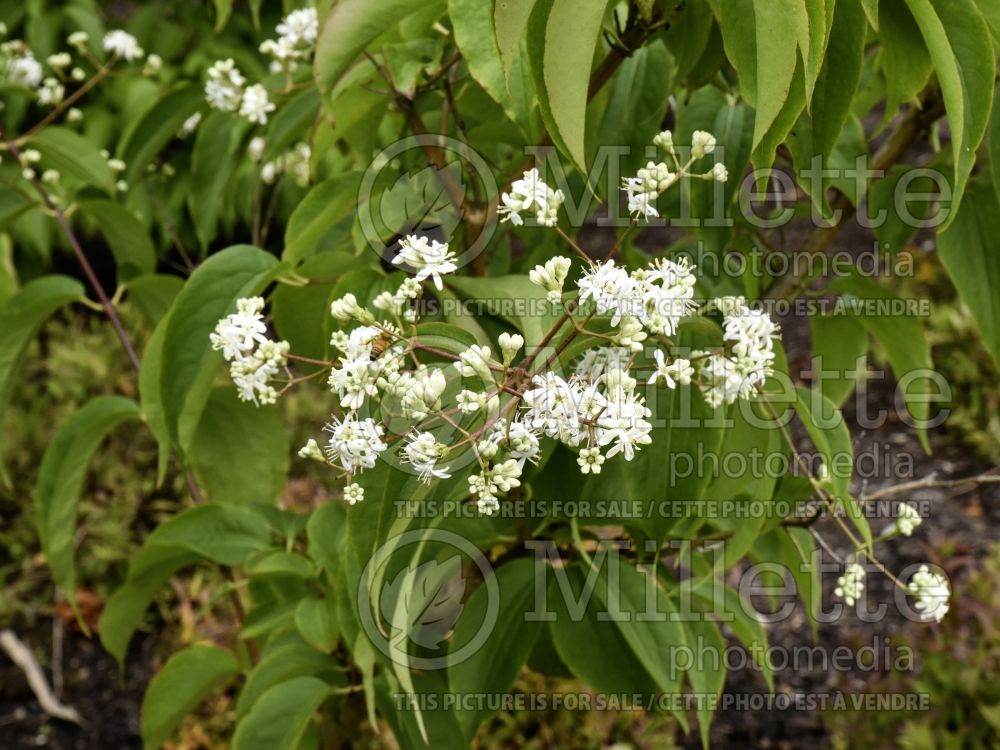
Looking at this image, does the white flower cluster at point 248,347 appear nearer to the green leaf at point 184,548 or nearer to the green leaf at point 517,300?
the green leaf at point 517,300

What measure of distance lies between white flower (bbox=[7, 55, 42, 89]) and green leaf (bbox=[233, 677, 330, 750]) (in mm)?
937

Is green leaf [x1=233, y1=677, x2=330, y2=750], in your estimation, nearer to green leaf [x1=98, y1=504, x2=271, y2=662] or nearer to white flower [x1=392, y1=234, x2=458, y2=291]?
green leaf [x1=98, y1=504, x2=271, y2=662]

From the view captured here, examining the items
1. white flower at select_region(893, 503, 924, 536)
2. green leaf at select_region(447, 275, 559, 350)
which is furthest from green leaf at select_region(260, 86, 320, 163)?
white flower at select_region(893, 503, 924, 536)

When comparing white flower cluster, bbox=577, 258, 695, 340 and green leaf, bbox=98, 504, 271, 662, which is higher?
white flower cluster, bbox=577, 258, 695, 340

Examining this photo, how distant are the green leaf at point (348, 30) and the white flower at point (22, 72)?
929 mm

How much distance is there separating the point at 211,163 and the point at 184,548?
43 cm

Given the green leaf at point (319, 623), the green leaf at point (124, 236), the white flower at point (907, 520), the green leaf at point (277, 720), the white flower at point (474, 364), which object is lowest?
the green leaf at point (277, 720)

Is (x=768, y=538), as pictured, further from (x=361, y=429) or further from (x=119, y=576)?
(x=119, y=576)

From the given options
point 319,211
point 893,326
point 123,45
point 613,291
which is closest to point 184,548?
point 319,211

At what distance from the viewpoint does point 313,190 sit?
2.83 ft

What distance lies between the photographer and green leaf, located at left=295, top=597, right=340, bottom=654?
959mm

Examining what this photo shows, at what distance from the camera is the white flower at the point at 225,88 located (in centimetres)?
108

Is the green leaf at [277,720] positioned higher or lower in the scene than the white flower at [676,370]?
lower

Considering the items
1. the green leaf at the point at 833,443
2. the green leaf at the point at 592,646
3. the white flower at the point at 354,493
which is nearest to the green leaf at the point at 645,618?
the green leaf at the point at 592,646
